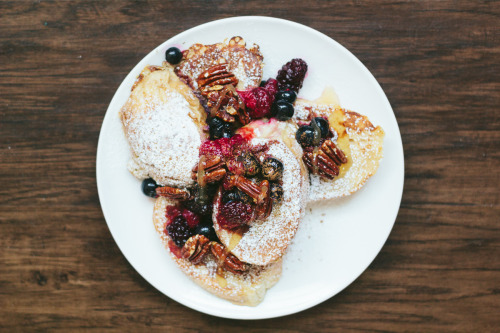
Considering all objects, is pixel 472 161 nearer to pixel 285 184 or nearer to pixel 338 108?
pixel 338 108

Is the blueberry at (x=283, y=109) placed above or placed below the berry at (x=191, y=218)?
above

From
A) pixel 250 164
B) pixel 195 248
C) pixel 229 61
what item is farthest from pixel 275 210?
pixel 229 61

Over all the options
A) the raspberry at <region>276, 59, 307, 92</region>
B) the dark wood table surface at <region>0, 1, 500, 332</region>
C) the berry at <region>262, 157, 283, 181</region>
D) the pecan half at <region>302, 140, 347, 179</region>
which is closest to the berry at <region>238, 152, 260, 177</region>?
the berry at <region>262, 157, 283, 181</region>

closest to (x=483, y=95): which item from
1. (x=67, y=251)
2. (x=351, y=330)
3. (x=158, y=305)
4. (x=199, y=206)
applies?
(x=351, y=330)

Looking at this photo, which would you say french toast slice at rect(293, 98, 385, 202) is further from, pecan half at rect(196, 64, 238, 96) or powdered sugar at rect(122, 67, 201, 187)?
powdered sugar at rect(122, 67, 201, 187)

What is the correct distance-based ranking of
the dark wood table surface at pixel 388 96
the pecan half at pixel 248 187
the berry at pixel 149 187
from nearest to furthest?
1. the pecan half at pixel 248 187
2. the berry at pixel 149 187
3. the dark wood table surface at pixel 388 96

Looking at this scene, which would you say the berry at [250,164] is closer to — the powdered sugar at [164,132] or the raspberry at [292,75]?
the powdered sugar at [164,132]

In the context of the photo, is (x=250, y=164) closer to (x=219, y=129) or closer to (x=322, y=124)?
(x=219, y=129)

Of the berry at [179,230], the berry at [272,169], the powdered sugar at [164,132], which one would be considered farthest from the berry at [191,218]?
the berry at [272,169]
